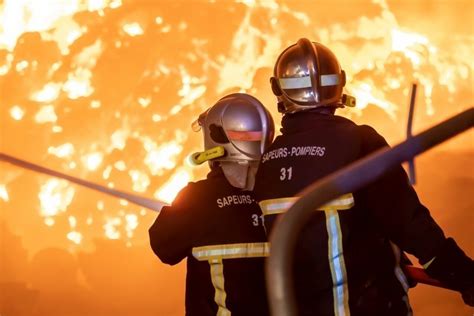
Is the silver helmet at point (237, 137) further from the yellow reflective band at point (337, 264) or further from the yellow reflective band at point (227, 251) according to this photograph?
the yellow reflective band at point (337, 264)

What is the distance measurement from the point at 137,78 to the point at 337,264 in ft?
16.2

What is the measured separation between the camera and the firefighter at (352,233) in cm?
347

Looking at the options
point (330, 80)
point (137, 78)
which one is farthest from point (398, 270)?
point (137, 78)

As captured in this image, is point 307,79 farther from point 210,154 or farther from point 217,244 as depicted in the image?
point 217,244

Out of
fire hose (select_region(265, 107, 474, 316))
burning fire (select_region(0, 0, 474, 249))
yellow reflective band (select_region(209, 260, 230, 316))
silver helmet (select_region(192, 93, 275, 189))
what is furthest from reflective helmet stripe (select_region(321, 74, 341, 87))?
burning fire (select_region(0, 0, 474, 249))

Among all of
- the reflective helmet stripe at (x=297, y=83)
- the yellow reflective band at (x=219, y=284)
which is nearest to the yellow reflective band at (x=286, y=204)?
the yellow reflective band at (x=219, y=284)

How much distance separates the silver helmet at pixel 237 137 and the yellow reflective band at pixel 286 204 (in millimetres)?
439

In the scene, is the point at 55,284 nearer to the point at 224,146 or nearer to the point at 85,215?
the point at 85,215

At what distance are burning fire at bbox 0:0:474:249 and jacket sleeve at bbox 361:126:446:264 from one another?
15.1 feet

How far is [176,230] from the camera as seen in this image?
3947 mm

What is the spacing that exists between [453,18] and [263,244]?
202 inches

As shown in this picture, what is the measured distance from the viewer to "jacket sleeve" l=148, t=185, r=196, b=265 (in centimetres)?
394

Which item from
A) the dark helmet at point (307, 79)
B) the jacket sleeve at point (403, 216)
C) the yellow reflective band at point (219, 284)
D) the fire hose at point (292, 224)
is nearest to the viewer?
the fire hose at point (292, 224)

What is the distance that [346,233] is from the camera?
3494 millimetres
